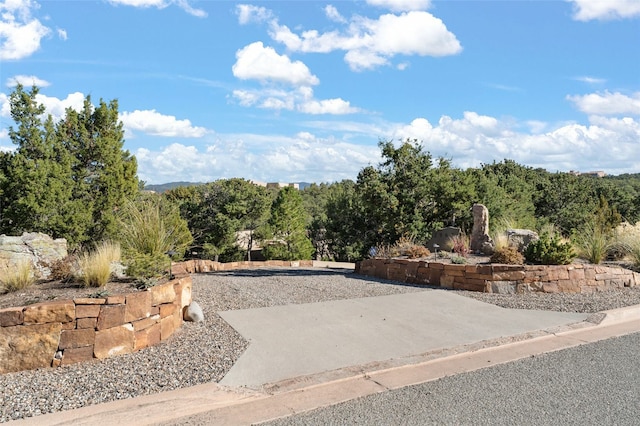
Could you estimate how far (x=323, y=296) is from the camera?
8.23 meters

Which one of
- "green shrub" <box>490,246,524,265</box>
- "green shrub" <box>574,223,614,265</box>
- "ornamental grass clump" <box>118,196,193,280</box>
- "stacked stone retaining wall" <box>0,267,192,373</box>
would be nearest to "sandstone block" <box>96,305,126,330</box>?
"stacked stone retaining wall" <box>0,267,192,373</box>

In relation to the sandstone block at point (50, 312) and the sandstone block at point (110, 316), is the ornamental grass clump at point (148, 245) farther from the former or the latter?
the sandstone block at point (50, 312)

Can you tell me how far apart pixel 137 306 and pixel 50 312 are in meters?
0.85

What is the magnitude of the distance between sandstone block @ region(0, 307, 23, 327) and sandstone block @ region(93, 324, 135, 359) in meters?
0.74

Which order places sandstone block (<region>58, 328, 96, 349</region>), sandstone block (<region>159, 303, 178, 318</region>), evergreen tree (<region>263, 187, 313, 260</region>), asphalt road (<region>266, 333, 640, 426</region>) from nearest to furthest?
asphalt road (<region>266, 333, 640, 426</region>) < sandstone block (<region>58, 328, 96, 349</region>) < sandstone block (<region>159, 303, 178, 318</region>) < evergreen tree (<region>263, 187, 313, 260</region>)

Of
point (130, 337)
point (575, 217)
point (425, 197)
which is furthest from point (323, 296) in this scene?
point (575, 217)

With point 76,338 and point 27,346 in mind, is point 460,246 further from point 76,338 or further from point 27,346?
point 27,346

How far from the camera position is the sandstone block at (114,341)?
4684 millimetres

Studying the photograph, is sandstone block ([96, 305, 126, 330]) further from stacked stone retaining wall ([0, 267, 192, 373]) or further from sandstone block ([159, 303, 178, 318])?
sandstone block ([159, 303, 178, 318])

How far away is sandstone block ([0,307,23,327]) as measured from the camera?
435cm

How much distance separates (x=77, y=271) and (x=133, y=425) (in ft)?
10.9

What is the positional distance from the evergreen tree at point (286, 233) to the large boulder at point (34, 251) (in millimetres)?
21638

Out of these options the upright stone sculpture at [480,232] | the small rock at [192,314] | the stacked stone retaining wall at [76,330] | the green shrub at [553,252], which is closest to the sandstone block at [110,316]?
the stacked stone retaining wall at [76,330]

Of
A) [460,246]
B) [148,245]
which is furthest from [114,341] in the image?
[460,246]
